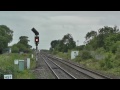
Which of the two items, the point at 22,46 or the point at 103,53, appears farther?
the point at 22,46

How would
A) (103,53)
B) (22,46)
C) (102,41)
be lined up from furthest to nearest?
(22,46)
(102,41)
(103,53)

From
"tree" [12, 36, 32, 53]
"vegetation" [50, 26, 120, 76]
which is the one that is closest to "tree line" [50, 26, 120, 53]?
"vegetation" [50, 26, 120, 76]

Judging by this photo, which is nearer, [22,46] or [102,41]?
[102,41]

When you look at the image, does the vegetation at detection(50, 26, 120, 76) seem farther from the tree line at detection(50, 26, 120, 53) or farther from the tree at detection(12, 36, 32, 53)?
the tree at detection(12, 36, 32, 53)

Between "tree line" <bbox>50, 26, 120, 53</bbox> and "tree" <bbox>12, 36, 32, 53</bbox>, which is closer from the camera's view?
"tree line" <bbox>50, 26, 120, 53</bbox>

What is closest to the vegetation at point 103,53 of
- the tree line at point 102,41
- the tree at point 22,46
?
the tree line at point 102,41

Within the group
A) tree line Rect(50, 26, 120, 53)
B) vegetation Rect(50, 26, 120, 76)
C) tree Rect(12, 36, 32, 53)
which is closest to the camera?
vegetation Rect(50, 26, 120, 76)

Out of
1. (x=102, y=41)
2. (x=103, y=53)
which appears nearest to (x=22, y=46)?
(x=102, y=41)

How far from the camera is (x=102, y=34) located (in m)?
62.6

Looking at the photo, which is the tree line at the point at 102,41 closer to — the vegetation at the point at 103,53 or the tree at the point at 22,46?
the vegetation at the point at 103,53

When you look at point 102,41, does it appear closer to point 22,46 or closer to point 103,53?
point 103,53

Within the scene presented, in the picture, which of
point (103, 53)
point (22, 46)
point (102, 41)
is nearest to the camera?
point (103, 53)
